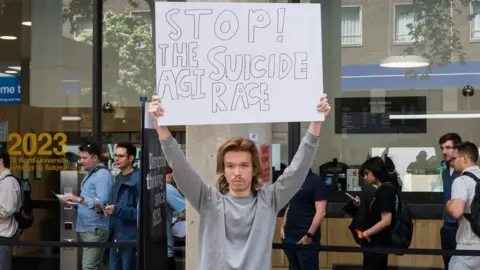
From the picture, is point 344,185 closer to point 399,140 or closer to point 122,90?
point 399,140

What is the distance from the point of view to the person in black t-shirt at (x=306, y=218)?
6441mm

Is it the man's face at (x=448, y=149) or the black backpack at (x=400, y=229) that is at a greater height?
the man's face at (x=448, y=149)

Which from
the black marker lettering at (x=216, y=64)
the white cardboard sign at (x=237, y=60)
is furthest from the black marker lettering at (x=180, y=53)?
the black marker lettering at (x=216, y=64)

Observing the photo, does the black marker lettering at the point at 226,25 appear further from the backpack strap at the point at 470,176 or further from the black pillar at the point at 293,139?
the black pillar at the point at 293,139

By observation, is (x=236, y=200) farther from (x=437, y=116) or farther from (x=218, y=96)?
(x=437, y=116)

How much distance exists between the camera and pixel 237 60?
337cm

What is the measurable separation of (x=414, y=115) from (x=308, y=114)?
5774mm

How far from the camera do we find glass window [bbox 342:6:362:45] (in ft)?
28.6

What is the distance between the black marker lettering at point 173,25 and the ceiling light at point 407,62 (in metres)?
5.81

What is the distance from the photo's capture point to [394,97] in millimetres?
8688

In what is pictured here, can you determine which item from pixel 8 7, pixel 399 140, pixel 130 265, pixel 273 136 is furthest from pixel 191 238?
pixel 8 7

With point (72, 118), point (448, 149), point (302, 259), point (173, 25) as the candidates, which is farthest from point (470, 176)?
point (72, 118)

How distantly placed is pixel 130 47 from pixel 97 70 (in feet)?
1.95

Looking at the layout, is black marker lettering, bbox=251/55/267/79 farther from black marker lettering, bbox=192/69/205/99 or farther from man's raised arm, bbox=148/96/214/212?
man's raised arm, bbox=148/96/214/212
